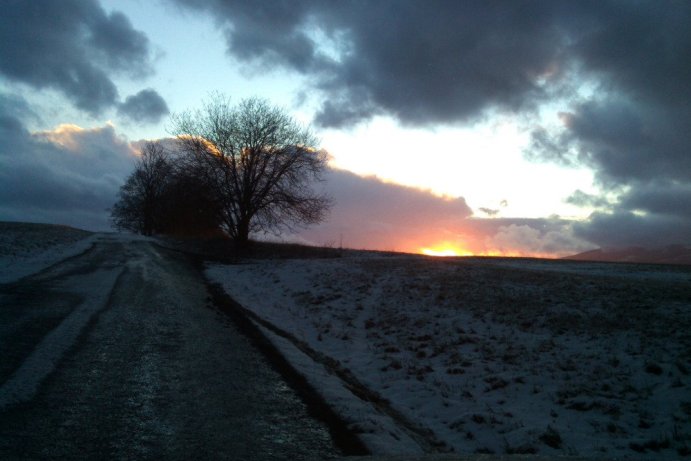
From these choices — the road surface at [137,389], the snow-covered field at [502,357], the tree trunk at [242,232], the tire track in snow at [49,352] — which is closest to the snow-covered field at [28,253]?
the tire track in snow at [49,352]

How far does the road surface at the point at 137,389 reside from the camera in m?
4.87

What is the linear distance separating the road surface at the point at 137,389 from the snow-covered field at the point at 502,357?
110 cm

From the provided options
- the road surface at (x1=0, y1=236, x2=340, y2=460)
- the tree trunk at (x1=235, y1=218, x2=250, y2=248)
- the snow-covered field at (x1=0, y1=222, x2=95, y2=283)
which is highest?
the tree trunk at (x1=235, y1=218, x2=250, y2=248)

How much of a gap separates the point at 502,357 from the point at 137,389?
6.88 metres

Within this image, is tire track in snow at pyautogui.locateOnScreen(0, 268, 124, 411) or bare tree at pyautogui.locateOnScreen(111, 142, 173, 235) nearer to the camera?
tire track in snow at pyautogui.locateOnScreen(0, 268, 124, 411)

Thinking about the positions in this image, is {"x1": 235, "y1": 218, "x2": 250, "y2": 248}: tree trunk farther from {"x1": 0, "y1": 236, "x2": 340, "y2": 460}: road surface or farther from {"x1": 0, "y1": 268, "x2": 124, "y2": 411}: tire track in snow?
{"x1": 0, "y1": 236, "x2": 340, "y2": 460}: road surface

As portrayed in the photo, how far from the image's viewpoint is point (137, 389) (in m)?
6.50

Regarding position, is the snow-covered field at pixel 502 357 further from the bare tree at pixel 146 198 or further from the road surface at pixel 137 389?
the bare tree at pixel 146 198

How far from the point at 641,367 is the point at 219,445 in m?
7.38

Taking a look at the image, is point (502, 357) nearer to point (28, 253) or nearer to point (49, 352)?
point (49, 352)

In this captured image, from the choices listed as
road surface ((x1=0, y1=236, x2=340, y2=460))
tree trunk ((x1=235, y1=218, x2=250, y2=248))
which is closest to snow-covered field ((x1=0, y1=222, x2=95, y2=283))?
road surface ((x1=0, y1=236, x2=340, y2=460))

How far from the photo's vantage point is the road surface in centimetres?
487

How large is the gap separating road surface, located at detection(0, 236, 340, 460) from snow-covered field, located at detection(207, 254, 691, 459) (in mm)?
1099

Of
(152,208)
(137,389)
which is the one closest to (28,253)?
(137,389)
